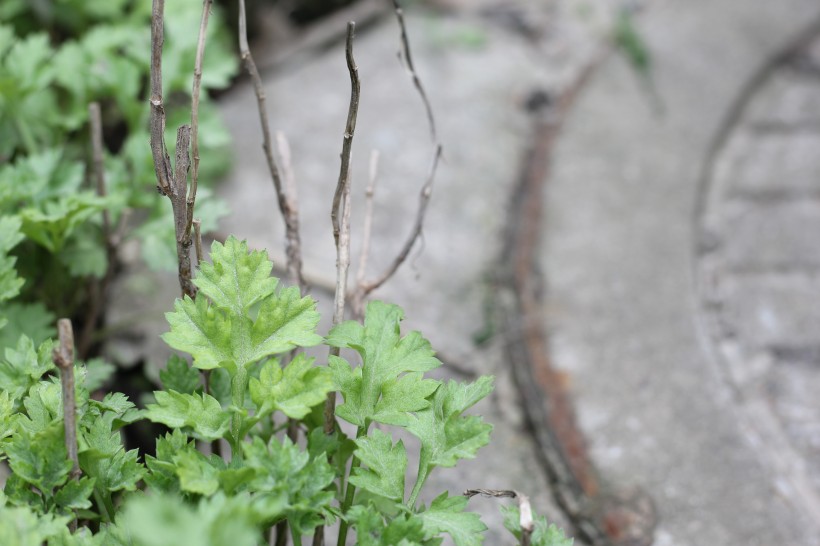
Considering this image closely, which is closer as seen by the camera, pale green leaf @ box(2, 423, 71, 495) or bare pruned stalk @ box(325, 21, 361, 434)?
pale green leaf @ box(2, 423, 71, 495)

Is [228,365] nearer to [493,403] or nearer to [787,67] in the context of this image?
[493,403]

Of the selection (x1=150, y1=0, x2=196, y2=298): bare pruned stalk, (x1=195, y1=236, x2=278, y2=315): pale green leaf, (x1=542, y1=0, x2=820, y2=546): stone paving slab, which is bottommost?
(x1=542, y1=0, x2=820, y2=546): stone paving slab

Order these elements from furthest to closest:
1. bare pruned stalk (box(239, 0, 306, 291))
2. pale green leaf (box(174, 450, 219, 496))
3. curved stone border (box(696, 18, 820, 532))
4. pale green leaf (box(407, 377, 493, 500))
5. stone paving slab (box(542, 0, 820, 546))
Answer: curved stone border (box(696, 18, 820, 532))
stone paving slab (box(542, 0, 820, 546))
bare pruned stalk (box(239, 0, 306, 291))
pale green leaf (box(407, 377, 493, 500))
pale green leaf (box(174, 450, 219, 496))

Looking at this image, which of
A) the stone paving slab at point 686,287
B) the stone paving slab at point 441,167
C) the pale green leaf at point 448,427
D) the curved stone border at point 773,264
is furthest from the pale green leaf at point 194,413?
the curved stone border at point 773,264

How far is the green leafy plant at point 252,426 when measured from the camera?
964 millimetres

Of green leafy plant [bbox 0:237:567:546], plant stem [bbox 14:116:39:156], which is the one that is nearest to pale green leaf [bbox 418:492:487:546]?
green leafy plant [bbox 0:237:567:546]

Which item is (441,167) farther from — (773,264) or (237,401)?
(237,401)

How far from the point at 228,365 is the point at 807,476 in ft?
3.56

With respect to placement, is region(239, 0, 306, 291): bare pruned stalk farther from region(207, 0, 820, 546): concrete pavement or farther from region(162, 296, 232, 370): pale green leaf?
region(207, 0, 820, 546): concrete pavement

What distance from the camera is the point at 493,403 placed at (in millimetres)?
1633

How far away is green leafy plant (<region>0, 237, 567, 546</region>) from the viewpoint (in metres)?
0.96

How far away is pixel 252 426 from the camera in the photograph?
106cm

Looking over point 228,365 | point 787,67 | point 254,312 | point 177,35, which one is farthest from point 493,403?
point 787,67

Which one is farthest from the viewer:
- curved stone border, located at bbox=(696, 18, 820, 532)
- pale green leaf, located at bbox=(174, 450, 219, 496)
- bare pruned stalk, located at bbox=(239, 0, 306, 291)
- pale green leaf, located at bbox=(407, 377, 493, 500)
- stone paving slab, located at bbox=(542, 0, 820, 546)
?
curved stone border, located at bbox=(696, 18, 820, 532)
